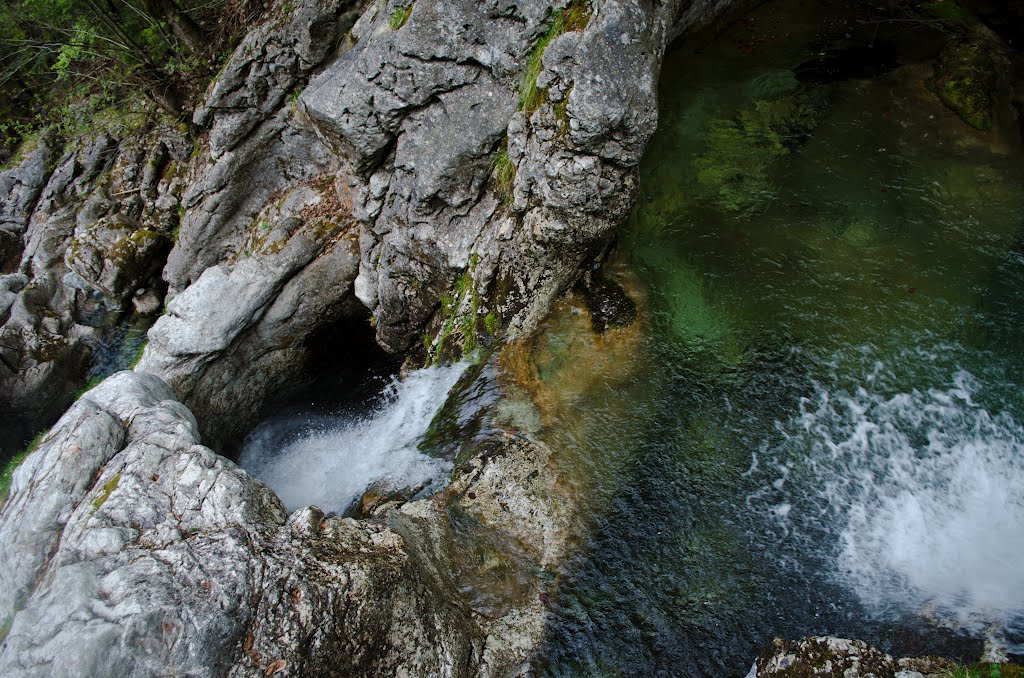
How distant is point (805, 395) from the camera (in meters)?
6.14

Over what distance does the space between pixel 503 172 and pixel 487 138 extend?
463 millimetres

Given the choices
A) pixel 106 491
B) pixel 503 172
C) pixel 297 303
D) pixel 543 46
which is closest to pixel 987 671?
pixel 503 172

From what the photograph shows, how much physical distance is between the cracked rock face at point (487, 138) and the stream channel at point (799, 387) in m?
1.07

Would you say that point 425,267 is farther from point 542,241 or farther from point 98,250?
point 98,250

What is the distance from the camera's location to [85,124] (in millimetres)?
11062

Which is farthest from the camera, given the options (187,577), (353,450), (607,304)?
(353,450)

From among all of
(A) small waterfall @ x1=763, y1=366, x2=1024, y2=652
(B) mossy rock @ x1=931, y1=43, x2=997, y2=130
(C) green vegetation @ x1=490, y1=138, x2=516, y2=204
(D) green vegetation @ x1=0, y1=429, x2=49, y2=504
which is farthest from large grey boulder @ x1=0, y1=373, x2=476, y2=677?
(B) mossy rock @ x1=931, y1=43, x2=997, y2=130

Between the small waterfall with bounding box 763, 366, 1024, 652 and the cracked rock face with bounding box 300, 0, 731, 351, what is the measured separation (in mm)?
3359

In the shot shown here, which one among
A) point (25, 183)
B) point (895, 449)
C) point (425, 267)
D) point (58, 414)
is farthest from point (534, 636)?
point (25, 183)

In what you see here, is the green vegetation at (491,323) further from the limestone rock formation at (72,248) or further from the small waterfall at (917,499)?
→ the limestone rock formation at (72,248)

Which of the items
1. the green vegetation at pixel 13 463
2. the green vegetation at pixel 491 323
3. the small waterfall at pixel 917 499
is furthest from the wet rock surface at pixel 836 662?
the green vegetation at pixel 13 463

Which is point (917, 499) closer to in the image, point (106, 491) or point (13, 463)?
point (106, 491)

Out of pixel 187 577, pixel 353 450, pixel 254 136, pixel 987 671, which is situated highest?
pixel 254 136

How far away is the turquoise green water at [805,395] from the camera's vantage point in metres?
5.07
